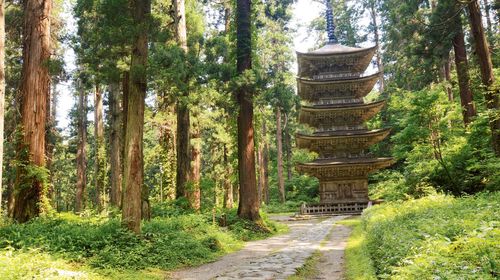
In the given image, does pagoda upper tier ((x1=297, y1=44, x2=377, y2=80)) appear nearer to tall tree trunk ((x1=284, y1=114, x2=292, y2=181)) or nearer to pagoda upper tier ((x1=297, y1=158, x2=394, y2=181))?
pagoda upper tier ((x1=297, y1=158, x2=394, y2=181))

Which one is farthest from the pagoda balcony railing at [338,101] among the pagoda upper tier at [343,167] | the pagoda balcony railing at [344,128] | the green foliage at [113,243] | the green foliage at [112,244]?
the green foliage at [112,244]

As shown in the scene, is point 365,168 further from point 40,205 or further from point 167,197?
point 40,205

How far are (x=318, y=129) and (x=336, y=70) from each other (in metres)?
5.08

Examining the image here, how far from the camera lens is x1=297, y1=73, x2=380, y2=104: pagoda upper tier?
94.0ft

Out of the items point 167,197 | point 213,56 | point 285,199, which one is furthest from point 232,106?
point 285,199

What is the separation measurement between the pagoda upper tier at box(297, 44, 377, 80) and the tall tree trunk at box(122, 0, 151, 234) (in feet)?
70.9

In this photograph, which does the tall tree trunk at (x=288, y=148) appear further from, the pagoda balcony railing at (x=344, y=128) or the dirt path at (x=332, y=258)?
the dirt path at (x=332, y=258)

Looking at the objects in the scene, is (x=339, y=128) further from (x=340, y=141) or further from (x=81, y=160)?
(x=81, y=160)

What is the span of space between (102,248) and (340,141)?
2245cm

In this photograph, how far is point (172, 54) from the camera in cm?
1086

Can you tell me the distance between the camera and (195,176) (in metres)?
15.2

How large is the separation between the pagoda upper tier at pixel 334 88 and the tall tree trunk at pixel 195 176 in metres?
14.6

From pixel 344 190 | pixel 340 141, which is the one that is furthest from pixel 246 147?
pixel 344 190

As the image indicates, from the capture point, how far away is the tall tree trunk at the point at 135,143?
848 cm
